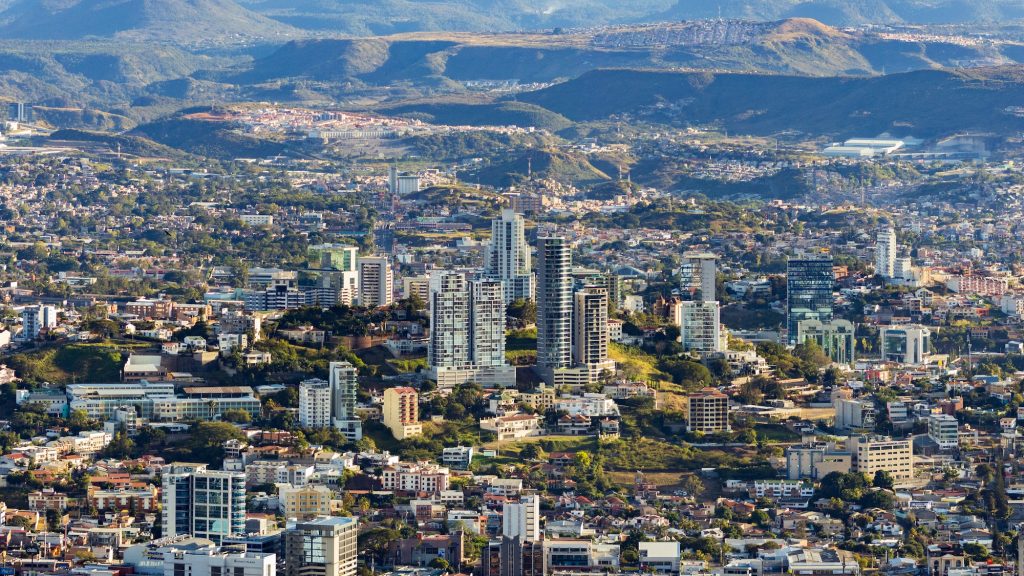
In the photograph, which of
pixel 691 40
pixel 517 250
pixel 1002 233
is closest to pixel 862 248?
pixel 1002 233

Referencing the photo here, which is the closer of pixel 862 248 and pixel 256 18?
pixel 862 248

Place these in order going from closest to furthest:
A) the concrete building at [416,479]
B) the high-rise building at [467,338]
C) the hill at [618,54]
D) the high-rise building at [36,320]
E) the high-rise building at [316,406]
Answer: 1. the concrete building at [416,479]
2. the high-rise building at [316,406]
3. the high-rise building at [467,338]
4. the high-rise building at [36,320]
5. the hill at [618,54]

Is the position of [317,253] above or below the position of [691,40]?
below

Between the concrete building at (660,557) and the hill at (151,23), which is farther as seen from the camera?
the hill at (151,23)

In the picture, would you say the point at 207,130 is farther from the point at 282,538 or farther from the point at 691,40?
the point at 282,538

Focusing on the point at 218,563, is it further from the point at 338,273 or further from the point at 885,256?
the point at 885,256

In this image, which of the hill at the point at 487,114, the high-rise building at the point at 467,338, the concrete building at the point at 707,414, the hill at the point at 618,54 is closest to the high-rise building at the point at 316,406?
the high-rise building at the point at 467,338

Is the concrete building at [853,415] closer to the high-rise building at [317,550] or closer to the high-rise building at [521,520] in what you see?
the high-rise building at [521,520]
